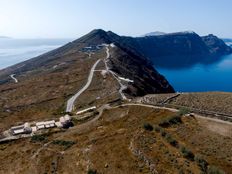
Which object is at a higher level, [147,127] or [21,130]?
[147,127]

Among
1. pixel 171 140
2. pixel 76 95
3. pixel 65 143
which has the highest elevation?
pixel 171 140

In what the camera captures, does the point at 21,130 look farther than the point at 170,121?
Yes

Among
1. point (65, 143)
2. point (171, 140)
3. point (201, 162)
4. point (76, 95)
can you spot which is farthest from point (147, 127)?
point (76, 95)

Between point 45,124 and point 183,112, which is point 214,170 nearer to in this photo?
point 183,112

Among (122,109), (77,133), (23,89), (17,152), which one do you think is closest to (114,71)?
(23,89)

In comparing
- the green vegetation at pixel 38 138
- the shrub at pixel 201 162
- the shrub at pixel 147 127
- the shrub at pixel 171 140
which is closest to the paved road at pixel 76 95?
the green vegetation at pixel 38 138

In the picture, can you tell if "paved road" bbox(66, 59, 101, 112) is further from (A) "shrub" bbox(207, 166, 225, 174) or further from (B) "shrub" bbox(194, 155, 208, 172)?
(A) "shrub" bbox(207, 166, 225, 174)

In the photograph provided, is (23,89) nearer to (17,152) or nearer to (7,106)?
(7,106)

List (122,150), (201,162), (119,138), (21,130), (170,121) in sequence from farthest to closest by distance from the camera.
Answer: (21,130) < (170,121) < (119,138) < (122,150) < (201,162)
